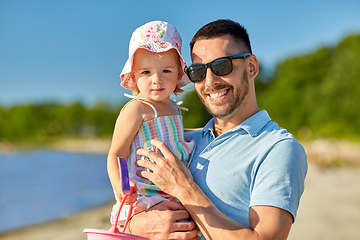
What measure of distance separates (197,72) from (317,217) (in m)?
8.12

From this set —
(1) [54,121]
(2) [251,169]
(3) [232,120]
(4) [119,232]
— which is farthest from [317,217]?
(1) [54,121]

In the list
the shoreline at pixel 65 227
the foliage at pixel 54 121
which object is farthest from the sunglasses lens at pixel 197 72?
the foliage at pixel 54 121

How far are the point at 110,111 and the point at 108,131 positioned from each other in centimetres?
796

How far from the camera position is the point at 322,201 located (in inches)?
406

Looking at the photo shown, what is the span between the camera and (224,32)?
238cm

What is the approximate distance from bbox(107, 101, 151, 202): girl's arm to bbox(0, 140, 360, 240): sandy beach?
6.77 meters

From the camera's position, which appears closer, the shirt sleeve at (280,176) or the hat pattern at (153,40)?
the shirt sleeve at (280,176)

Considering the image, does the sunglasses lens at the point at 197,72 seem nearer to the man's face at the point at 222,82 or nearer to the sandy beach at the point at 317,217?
the man's face at the point at 222,82

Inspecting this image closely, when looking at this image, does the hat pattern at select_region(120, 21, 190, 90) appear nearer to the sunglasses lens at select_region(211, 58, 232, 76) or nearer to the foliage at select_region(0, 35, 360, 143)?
the sunglasses lens at select_region(211, 58, 232, 76)

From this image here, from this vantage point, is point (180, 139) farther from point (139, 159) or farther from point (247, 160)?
point (247, 160)

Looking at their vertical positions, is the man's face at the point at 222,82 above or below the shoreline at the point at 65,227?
above

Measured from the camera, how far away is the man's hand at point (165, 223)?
2.03m

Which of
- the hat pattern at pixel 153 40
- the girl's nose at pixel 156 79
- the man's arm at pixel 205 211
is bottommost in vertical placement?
the man's arm at pixel 205 211

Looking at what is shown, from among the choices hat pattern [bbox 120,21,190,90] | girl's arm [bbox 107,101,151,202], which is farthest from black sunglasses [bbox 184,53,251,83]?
girl's arm [bbox 107,101,151,202]
